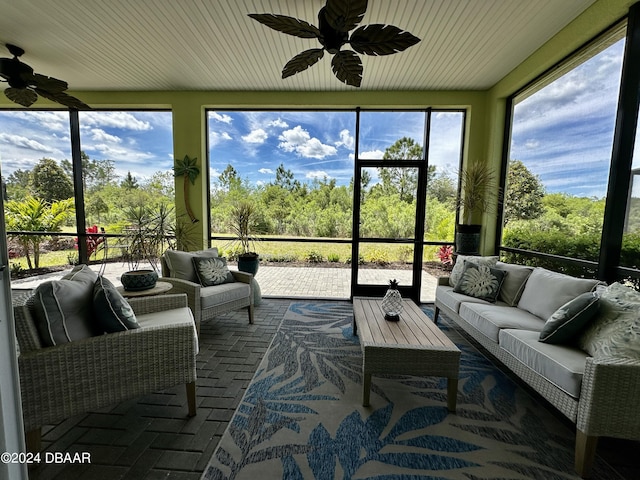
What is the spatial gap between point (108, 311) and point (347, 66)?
2503 millimetres

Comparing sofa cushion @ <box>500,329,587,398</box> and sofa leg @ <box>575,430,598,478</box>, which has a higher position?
sofa cushion @ <box>500,329,587,398</box>

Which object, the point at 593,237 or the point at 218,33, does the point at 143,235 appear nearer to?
the point at 218,33

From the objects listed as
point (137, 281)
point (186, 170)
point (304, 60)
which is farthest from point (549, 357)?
point (186, 170)

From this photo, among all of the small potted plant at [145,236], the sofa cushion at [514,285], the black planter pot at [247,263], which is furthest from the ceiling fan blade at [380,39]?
the small potted plant at [145,236]

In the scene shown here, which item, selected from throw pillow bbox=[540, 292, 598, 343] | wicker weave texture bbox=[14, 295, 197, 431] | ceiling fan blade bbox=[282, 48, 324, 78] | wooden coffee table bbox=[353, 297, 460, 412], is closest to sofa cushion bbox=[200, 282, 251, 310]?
wicker weave texture bbox=[14, 295, 197, 431]

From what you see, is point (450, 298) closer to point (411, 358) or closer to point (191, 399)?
point (411, 358)

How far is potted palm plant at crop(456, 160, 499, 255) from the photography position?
389 cm

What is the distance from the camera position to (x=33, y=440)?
1.51m

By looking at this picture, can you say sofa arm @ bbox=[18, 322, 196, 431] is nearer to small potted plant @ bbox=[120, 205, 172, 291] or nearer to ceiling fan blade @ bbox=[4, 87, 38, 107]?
small potted plant @ bbox=[120, 205, 172, 291]

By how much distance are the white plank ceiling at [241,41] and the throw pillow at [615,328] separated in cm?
248

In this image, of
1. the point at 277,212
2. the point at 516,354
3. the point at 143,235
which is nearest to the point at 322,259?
the point at 277,212

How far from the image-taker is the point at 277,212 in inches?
182

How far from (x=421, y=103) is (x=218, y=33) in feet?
9.35

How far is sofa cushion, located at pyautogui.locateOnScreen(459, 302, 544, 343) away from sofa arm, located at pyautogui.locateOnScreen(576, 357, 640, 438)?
0.80 m
